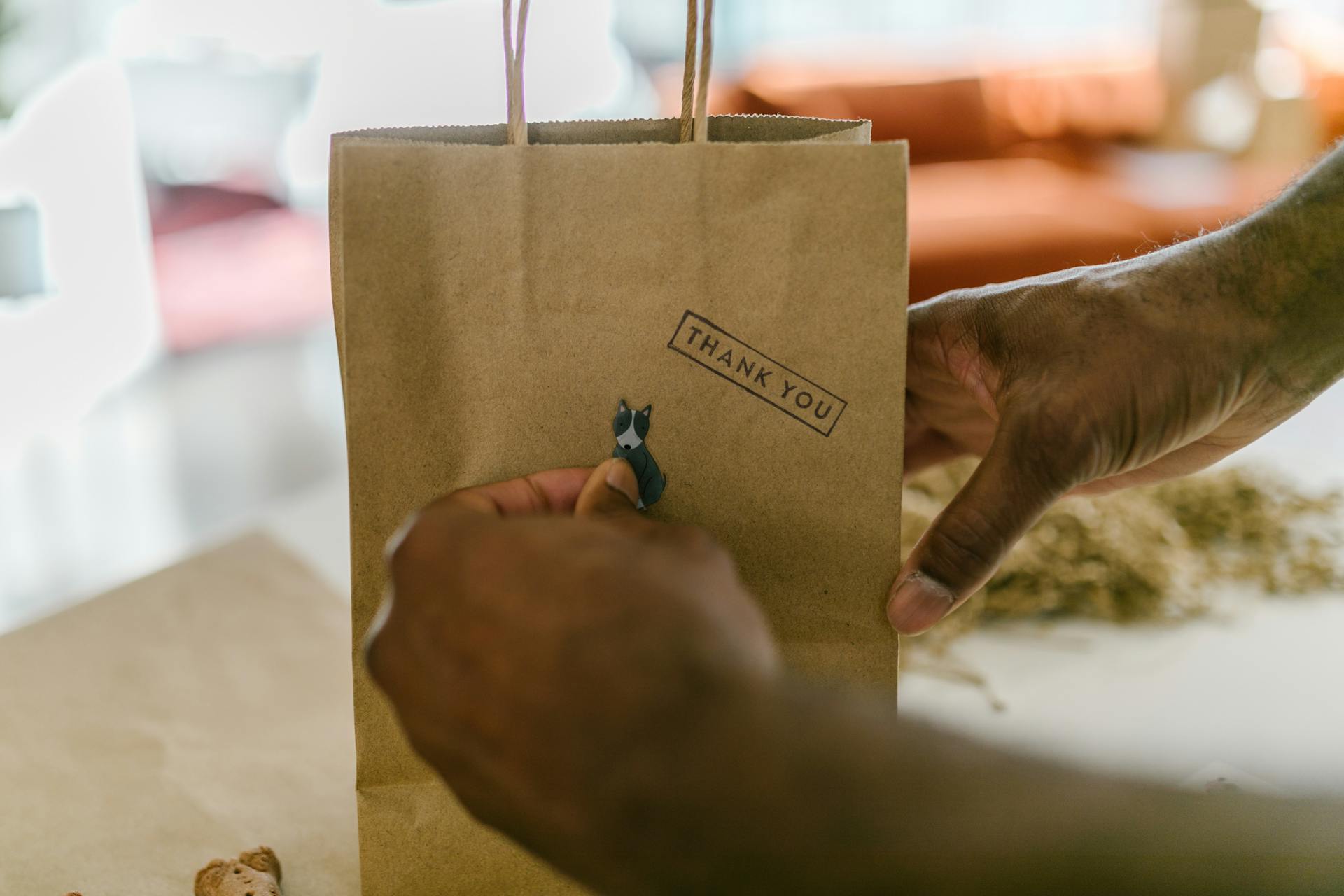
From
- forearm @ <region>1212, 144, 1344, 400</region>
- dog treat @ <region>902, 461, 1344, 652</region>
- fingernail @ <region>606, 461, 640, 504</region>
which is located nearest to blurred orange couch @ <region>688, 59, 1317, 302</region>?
dog treat @ <region>902, 461, 1344, 652</region>

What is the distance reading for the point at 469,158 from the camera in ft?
1.96

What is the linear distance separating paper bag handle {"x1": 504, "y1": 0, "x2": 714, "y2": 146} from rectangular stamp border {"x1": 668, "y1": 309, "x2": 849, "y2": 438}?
106 millimetres

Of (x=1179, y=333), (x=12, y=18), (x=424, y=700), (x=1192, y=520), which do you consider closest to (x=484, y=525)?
(x=424, y=700)

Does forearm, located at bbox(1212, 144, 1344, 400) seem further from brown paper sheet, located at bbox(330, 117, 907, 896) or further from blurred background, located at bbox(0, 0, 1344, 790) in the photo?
blurred background, located at bbox(0, 0, 1344, 790)

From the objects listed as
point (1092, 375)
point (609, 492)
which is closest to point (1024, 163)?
point (1092, 375)

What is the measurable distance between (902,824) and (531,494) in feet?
0.99

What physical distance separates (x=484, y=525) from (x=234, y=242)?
13.4 ft

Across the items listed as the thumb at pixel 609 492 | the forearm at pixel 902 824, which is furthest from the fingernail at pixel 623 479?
the forearm at pixel 902 824

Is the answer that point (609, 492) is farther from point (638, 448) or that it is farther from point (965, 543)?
point (965, 543)

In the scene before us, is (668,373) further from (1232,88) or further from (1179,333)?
(1232,88)

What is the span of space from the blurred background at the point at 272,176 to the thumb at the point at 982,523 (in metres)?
1.69

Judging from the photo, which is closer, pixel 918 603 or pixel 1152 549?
pixel 918 603

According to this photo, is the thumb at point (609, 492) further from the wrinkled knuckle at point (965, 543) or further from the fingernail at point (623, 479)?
the wrinkled knuckle at point (965, 543)

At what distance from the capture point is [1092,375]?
696mm
